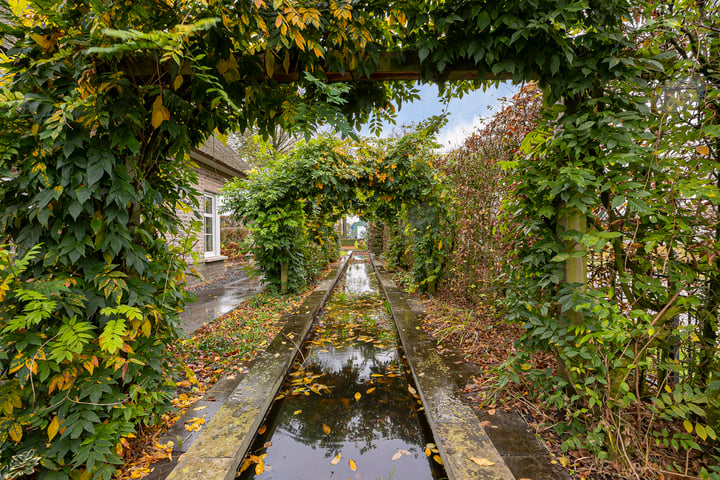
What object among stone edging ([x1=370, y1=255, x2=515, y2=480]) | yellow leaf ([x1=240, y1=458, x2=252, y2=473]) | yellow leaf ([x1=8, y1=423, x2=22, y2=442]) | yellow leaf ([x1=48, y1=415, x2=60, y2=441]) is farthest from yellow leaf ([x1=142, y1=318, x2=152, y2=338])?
stone edging ([x1=370, y1=255, x2=515, y2=480])

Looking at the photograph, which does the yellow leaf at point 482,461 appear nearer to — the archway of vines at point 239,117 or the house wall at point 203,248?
the archway of vines at point 239,117

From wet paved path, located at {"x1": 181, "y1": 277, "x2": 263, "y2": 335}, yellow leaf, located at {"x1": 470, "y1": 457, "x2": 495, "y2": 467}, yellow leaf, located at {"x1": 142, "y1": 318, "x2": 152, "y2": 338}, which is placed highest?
yellow leaf, located at {"x1": 142, "y1": 318, "x2": 152, "y2": 338}

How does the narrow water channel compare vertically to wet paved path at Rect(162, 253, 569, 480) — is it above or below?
below

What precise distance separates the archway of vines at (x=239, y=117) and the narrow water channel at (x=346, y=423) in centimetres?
102

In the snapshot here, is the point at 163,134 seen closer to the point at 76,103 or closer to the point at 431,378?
the point at 76,103

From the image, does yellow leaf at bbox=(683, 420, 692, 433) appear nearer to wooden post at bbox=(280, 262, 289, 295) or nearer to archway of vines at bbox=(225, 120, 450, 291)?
archway of vines at bbox=(225, 120, 450, 291)

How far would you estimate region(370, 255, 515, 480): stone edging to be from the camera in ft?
6.10

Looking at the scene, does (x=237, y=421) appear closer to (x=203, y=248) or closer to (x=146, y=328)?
(x=146, y=328)

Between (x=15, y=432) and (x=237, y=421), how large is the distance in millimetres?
1217

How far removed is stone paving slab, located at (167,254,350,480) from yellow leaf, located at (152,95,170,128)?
6.95 ft

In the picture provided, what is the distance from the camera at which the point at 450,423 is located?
2.33 metres

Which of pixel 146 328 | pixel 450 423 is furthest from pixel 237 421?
pixel 450 423

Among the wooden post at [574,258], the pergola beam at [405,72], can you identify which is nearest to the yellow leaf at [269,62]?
the pergola beam at [405,72]

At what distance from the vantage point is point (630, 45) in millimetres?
1841
